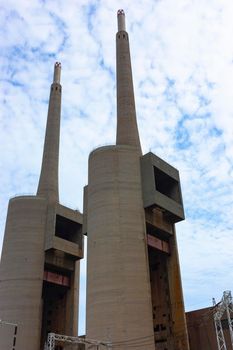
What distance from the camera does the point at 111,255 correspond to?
43.1 meters

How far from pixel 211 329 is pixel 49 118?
4328 centimetres

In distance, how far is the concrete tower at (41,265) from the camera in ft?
171

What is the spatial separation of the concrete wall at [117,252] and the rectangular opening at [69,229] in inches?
→ 561

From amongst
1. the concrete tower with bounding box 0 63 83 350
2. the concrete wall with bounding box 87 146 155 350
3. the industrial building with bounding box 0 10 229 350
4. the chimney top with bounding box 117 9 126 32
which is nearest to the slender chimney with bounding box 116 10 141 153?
the chimney top with bounding box 117 9 126 32

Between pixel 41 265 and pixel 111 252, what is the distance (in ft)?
53.5

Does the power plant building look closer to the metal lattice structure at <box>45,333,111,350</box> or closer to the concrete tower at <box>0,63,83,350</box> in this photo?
the concrete tower at <box>0,63,83,350</box>

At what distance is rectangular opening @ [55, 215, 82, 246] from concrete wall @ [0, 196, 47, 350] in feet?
12.7

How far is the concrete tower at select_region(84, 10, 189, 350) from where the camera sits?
40.3 m

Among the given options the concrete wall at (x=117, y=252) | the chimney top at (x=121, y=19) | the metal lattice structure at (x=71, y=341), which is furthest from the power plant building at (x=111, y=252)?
the metal lattice structure at (x=71, y=341)

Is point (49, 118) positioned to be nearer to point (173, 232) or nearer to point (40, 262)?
point (40, 262)

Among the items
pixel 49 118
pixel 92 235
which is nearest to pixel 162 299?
pixel 92 235

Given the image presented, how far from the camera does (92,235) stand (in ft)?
151

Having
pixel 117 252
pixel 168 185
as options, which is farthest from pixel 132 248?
pixel 168 185

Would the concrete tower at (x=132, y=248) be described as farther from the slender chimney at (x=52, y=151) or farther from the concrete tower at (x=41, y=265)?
the slender chimney at (x=52, y=151)
